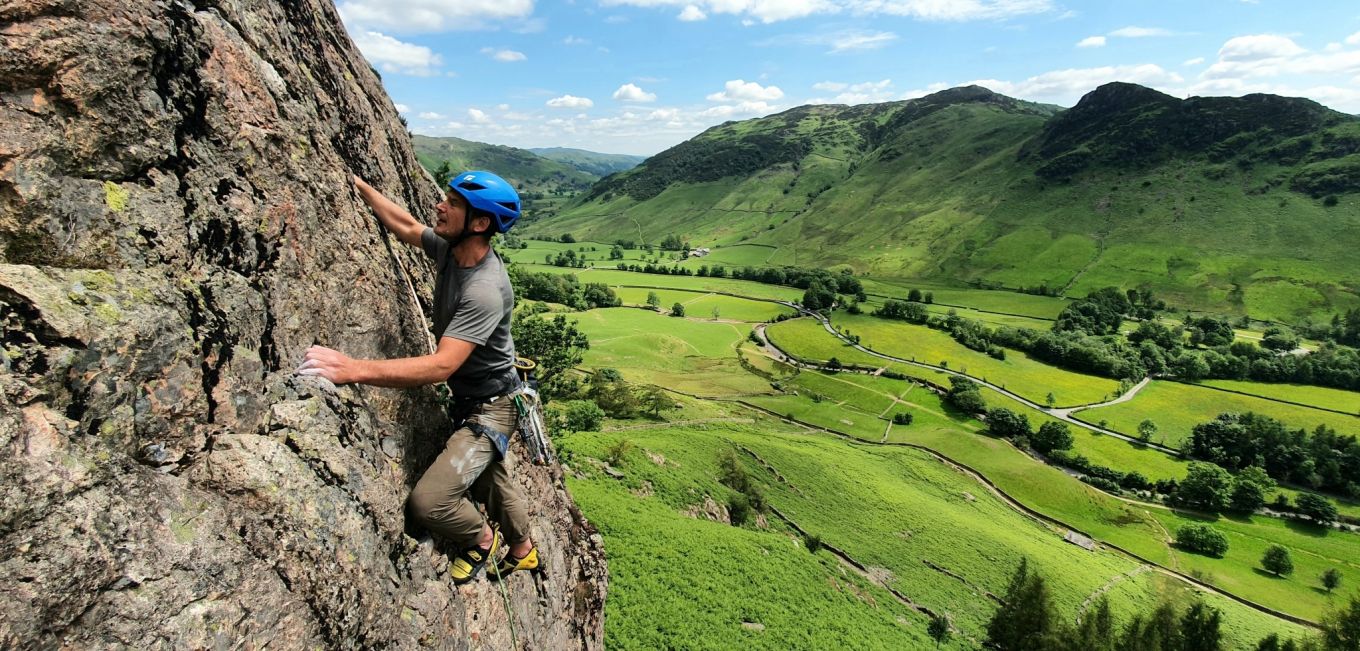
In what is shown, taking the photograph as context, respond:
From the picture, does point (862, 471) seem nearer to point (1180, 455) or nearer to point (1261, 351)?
point (1180, 455)

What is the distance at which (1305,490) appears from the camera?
4355 inches

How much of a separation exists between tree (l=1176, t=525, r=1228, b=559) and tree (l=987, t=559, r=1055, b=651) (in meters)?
62.4

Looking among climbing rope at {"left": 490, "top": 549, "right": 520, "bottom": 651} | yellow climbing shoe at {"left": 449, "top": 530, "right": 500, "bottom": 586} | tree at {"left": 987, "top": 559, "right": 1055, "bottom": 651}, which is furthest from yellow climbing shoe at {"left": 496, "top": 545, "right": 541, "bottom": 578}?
tree at {"left": 987, "top": 559, "right": 1055, "bottom": 651}

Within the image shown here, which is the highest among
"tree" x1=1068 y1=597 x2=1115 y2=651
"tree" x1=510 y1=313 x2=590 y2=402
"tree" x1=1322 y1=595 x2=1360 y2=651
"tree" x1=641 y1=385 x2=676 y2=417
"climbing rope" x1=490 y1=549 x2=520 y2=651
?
"climbing rope" x1=490 y1=549 x2=520 y2=651

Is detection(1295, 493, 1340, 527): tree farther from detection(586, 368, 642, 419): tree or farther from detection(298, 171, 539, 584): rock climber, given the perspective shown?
detection(298, 171, 539, 584): rock climber

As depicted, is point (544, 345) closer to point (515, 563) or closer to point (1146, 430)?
point (515, 563)

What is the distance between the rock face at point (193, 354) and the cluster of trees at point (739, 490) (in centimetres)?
4177

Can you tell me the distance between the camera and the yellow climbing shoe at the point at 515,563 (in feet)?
31.8

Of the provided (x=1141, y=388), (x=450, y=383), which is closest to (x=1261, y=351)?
(x=1141, y=388)

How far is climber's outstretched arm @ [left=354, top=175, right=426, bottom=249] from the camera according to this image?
9369 mm

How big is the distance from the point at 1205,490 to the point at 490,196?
132586mm

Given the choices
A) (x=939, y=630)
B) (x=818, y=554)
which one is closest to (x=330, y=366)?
(x=818, y=554)

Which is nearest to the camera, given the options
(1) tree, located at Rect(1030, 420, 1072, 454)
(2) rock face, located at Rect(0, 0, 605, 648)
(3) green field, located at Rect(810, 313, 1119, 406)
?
(2) rock face, located at Rect(0, 0, 605, 648)

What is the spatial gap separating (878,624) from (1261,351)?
7447 inches
